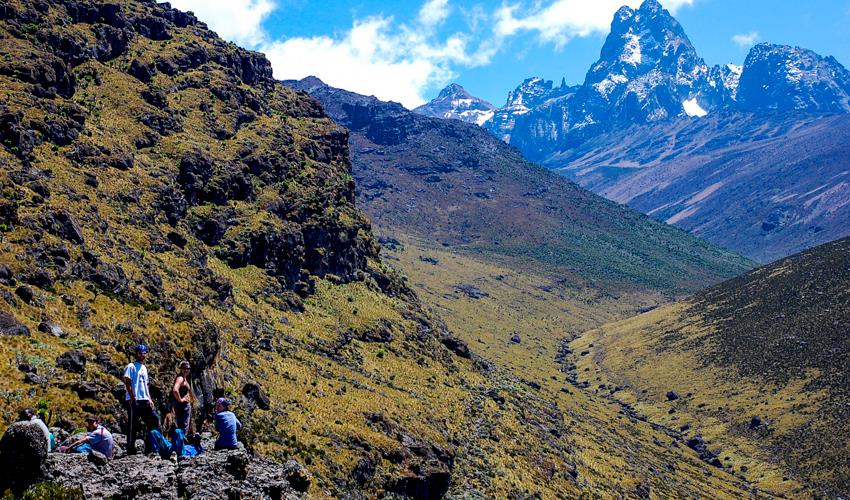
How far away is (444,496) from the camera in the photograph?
60.0 m

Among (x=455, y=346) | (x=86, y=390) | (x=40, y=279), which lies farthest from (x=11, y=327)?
(x=455, y=346)

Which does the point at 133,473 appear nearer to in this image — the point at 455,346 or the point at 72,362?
the point at 72,362

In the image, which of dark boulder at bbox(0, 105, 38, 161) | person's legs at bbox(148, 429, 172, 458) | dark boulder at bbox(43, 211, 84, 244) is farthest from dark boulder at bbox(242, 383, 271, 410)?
person's legs at bbox(148, 429, 172, 458)

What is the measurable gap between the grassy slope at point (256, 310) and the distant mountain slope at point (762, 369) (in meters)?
13.8

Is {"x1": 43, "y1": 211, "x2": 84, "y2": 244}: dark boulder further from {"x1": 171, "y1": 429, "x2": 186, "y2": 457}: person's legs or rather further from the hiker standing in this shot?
{"x1": 171, "y1": 429, "x2": 186, "y2": 457}: person's legs

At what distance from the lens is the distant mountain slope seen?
4707 inches

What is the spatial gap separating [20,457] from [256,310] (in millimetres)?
56176

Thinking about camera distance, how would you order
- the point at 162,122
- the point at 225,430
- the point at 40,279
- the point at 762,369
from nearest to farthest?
the point at 225,430 < the point at 40,279 < the point at 162,122 < the point at 762,369

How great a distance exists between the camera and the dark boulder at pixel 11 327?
3066 cm

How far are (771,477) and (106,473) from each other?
117 metres

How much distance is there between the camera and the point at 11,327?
102 feet

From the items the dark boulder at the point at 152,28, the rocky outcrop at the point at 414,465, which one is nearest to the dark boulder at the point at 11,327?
the rocky outcrop at the point at 414,465

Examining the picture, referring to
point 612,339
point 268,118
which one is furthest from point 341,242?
point 612,339

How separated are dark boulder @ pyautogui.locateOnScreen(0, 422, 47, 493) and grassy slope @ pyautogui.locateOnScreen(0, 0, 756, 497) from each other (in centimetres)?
839
